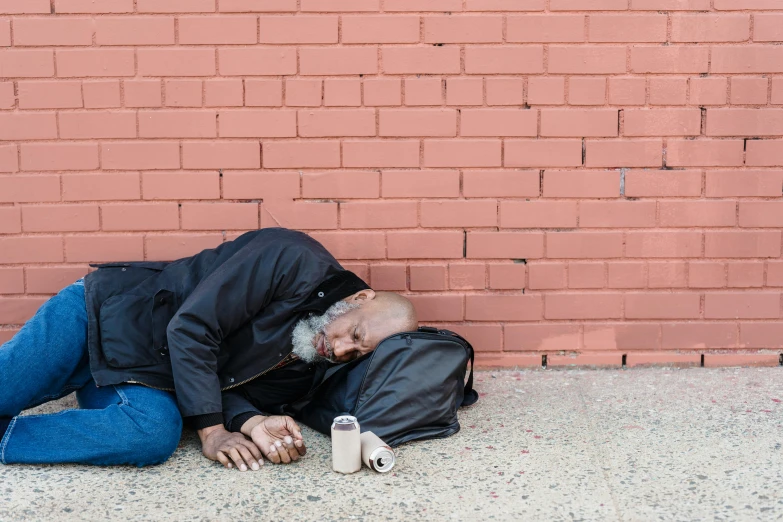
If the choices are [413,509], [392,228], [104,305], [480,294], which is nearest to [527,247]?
[480,294]

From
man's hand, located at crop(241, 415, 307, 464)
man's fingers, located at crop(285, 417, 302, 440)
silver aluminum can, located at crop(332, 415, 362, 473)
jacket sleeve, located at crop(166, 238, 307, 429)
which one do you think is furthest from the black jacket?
silver aluminum can, located at crop(332, 415, 362, 473)

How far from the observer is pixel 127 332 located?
3.12 m

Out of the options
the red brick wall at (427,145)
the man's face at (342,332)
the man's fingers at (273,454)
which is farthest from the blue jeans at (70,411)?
the red brick wall at (427,145)

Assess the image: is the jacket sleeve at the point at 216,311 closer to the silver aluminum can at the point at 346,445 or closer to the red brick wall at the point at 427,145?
the silver aluminum can at the point at 346,445

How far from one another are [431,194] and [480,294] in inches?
21.9

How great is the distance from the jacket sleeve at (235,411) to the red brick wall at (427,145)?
900mm

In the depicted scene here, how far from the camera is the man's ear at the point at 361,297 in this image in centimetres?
329

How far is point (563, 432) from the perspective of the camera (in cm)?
323

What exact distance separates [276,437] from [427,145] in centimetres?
157

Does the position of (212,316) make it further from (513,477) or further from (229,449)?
(513,477)

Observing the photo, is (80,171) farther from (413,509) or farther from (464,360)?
(413,509)

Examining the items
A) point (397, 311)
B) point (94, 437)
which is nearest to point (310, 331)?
point (397, 311)

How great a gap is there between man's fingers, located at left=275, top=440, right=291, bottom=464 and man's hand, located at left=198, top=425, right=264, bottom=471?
0.08m

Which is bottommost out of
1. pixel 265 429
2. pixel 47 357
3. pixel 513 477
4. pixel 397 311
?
pixel 513 477
